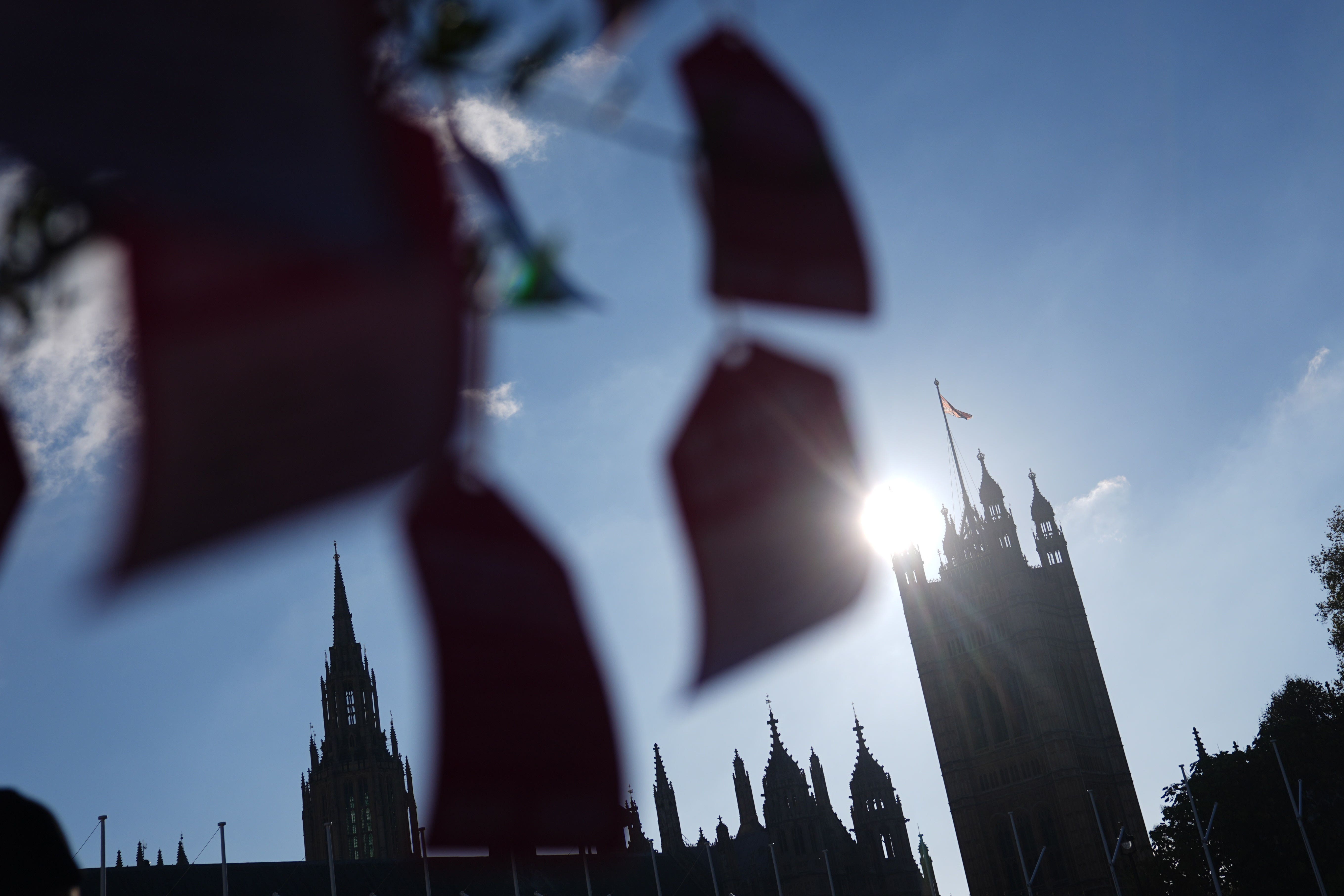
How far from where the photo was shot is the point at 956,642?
196 feet

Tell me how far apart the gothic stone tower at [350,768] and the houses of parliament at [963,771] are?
0.10 meters

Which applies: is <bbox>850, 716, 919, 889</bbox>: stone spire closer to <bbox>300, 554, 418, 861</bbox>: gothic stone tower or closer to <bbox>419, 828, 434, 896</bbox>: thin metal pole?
<bbox>300, 554, 418, 861</bbox>: gothic stone tower

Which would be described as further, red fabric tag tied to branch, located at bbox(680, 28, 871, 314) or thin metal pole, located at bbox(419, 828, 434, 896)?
red fabric tag tied to branch, located at bbox(680, 28, 871, 314)

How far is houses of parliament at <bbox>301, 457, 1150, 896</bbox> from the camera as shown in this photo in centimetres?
5512

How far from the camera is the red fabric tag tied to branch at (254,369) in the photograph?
1057mm

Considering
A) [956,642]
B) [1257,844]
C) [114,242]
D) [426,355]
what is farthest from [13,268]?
[956,642]

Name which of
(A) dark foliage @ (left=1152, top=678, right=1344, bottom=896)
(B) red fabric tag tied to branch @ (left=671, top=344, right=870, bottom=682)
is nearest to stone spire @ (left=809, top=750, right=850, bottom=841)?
(A) dark foliage @ (left=1152, top=678, right=1344, bottom=896)

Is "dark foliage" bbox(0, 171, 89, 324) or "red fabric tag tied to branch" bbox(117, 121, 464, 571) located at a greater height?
"dark foliage" bbox(0, 171, 89, 324)

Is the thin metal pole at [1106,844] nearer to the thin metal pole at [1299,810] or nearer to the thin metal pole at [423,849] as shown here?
the thin metal pole at [1299,810]

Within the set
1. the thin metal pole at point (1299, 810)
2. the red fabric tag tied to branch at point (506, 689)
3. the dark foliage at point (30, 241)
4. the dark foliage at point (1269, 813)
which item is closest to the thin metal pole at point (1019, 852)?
the dark foliage at point (1269, 813)

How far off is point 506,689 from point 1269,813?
43.2 m

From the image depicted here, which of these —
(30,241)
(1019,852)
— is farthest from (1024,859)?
(30,241)

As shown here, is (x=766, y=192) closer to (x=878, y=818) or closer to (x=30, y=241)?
(x=30, y=241)

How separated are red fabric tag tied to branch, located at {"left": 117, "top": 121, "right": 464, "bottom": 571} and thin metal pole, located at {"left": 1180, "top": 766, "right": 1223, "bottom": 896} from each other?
42.0 metres
